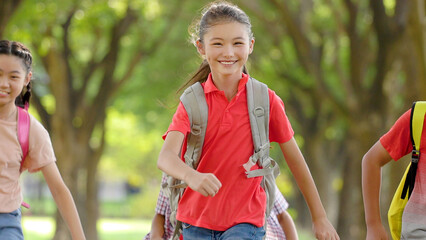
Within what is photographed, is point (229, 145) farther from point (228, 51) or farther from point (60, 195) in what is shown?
point (60, 195)

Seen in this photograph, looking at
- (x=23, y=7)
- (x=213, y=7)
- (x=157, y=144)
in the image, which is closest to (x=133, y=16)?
(x=23, y=7)

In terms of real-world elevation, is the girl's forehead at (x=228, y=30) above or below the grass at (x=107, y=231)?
below

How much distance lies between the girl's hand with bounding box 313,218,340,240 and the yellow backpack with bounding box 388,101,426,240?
0.41 m

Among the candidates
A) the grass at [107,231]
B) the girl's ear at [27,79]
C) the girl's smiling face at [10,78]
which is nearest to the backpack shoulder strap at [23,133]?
the girl's smiling face at [10,78]

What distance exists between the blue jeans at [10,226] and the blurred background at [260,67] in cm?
471

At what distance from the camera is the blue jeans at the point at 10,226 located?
4445mm

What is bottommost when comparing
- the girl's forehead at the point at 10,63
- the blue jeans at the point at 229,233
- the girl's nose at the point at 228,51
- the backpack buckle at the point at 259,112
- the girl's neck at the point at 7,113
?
the blue jeans at the point at 229,233

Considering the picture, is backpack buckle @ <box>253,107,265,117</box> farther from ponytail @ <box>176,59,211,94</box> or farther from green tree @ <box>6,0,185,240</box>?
green tree @ <box>6,0,185,240</box>

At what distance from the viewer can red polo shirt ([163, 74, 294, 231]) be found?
4422mm

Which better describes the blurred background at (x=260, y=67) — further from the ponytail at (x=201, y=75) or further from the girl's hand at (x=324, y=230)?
the girl's hand at (x=324, y=230)

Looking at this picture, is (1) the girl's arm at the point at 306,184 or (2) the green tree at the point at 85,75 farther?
(2) the green tree at the point at 85,75

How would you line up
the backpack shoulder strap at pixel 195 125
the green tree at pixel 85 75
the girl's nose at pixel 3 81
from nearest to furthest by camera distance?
1. the backpack shoulder strap at pixel 195 125
2. the girl's nose at pixel 3 81
3. the green tree at pixel 85 75

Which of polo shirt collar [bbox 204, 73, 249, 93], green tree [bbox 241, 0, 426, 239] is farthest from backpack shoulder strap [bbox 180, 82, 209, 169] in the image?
green tree [bbox 241, 0, 426, 239]

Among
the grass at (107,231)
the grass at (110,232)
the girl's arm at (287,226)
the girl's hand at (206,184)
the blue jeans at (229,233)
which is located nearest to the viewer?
the girl's hand at (206,184)
